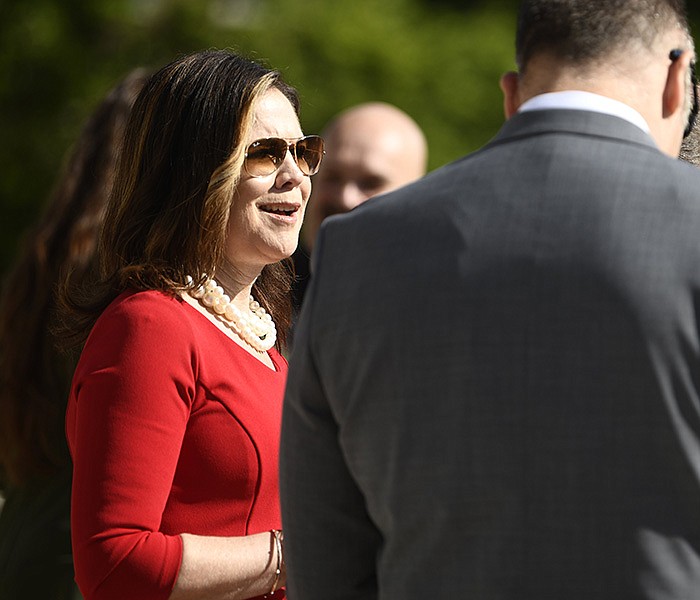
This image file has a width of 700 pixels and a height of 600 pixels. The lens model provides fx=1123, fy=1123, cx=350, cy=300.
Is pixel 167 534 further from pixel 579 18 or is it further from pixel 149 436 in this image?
pixel 579 18

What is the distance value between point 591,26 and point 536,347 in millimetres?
509

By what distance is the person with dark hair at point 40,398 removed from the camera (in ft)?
9.78

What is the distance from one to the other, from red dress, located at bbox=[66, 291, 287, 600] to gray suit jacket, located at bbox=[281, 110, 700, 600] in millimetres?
514

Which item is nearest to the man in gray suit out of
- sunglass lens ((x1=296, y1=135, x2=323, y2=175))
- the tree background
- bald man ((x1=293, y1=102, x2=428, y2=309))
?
sunglass lens ((x1=296, y1=135, x2=323, y2=175))

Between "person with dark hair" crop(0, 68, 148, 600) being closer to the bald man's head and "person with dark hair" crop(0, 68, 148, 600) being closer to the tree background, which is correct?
the bald man's head

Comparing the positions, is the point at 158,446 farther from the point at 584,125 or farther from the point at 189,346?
the point at 584,125

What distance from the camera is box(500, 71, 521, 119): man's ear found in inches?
72.9

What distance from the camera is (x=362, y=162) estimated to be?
5.66 meters

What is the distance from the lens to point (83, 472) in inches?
83.6

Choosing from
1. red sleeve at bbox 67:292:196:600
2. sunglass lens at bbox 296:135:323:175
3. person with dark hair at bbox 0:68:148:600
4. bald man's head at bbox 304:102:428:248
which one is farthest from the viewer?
bald man's head at bbox 304:102:428:248

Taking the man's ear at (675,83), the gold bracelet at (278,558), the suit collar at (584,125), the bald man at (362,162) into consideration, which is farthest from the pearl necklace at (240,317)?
the bald man at (362,162)

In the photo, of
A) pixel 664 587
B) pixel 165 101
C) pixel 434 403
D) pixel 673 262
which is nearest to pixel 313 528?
pixel 434 403

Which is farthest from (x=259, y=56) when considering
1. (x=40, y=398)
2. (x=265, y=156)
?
(x=265, y=156)

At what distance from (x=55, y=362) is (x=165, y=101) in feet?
3.28
